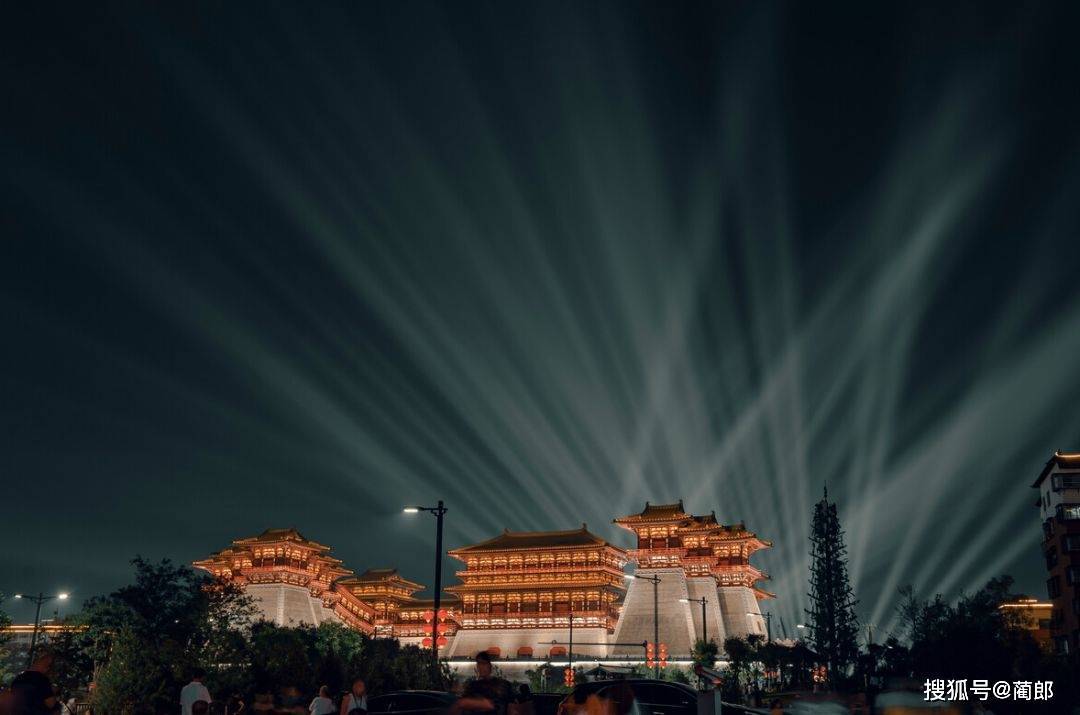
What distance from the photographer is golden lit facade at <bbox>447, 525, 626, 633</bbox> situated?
8788 cm

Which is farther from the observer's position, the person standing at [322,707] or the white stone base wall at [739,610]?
the white stone base wall at [739,610]

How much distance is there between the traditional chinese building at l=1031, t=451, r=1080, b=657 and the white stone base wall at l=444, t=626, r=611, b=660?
122 ft

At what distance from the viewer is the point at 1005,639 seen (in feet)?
160

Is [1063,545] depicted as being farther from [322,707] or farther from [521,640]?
[322,707]

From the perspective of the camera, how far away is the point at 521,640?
88312 mm

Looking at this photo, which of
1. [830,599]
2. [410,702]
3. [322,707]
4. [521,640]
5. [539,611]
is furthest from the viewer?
[539,611]

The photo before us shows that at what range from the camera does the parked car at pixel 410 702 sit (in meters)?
20.3

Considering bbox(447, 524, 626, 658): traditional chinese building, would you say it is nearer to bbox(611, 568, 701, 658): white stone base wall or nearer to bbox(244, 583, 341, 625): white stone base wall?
bbox(611, 568, 701, 658): white stone base wall

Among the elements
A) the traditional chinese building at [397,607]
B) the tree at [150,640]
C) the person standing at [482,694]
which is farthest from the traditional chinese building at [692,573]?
the person standing at [482,694]

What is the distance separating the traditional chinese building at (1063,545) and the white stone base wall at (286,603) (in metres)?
66.4

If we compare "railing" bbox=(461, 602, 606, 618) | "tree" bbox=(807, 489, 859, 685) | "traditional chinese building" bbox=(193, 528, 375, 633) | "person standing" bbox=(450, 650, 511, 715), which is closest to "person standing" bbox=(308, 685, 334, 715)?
"person standing" bbox=(450, 650, 511, 715)

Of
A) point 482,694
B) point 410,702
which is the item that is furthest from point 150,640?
point 482,694

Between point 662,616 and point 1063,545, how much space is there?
32492 mm

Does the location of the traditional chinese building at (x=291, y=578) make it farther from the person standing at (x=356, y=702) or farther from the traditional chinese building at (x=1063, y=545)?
the person standing at (x=356, y=702)
